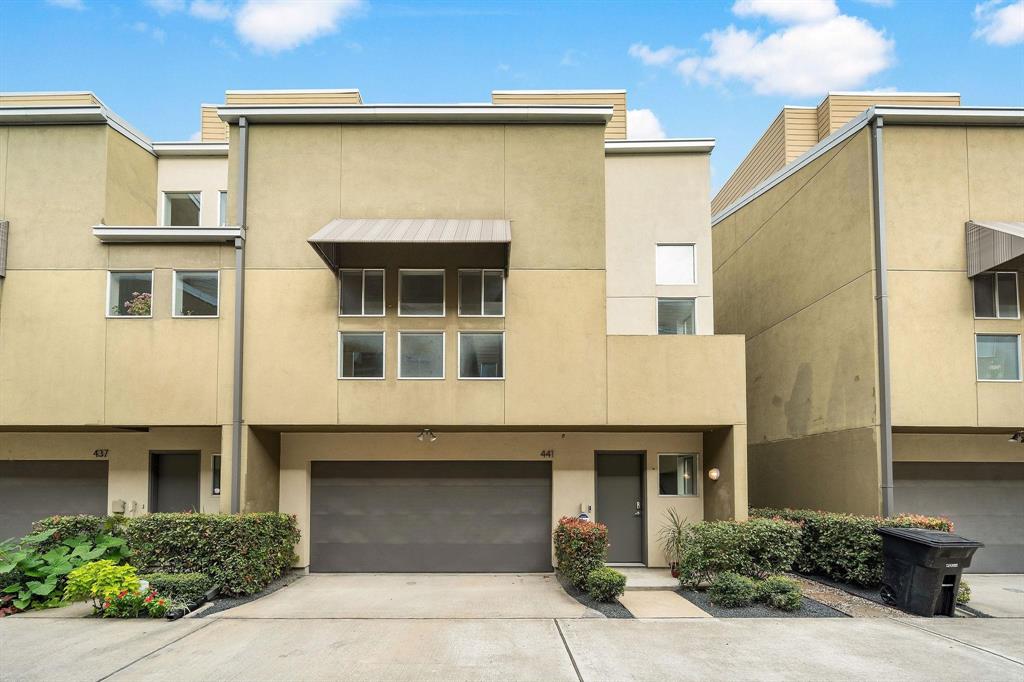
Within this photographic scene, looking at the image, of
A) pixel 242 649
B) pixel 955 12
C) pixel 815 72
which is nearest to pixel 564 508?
pixel 242 649

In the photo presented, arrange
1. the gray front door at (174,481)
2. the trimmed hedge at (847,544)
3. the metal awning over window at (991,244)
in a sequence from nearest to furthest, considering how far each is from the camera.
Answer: the trimmed hedge at (847,544) → the metal awning over window at (991,244) → the gray front door at (174,481)

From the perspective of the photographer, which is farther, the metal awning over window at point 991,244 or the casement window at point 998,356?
the casement window at point 998,356

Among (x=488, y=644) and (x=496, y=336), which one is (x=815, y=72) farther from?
(x=488, y=644)

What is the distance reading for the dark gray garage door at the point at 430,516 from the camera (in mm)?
13234

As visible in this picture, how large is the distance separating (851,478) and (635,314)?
15.8ft

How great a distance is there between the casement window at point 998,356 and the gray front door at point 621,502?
6217 mm

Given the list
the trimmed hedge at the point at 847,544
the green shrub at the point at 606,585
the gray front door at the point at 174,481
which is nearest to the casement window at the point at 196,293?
the gray front door at the point at 174,481

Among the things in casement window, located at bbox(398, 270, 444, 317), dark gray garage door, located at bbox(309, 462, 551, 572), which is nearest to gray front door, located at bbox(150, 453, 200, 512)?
dark gray garage door, located at bbox(309, 462, 551, 572)

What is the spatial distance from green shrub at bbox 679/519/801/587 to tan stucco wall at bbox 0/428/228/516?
9.09 metres

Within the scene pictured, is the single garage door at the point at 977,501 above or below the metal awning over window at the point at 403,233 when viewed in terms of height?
below

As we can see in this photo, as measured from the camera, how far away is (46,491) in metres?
13.8

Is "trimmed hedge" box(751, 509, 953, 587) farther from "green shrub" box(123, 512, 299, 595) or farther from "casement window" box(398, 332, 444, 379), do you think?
"green shrub" box(123, 512, 299, 595)

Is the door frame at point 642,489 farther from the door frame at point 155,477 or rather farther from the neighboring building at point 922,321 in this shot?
the door frame at point 155,477

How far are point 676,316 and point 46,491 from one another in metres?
13.0
